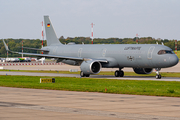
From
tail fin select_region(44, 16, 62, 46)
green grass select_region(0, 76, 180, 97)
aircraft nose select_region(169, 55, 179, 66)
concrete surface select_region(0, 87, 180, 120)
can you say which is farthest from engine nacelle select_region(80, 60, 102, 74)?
concrete surface select_region(0, 87, 180, 120)

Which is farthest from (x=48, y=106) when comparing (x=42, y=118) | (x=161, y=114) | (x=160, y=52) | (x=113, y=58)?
(x=113, y=58)

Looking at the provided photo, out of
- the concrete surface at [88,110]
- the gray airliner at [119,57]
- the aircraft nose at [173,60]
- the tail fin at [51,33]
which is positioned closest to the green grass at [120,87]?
the concrete surface at [88,110]

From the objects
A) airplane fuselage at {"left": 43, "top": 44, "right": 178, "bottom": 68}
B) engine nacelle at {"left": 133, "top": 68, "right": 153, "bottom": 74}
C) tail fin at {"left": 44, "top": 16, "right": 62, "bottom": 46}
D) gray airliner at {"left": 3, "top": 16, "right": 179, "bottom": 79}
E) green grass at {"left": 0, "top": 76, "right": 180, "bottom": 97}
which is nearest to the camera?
green grass at {"left": 0, "top": 76, "right": 180, "bottom": 97}

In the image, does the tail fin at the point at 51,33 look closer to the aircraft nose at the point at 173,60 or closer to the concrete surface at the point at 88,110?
the aircraft nose at the point at 173,60

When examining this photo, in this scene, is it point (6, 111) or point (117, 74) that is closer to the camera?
point (6, 111)

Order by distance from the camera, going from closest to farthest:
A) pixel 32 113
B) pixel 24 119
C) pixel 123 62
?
1. pixel 24 119
2. pixel 32 113
3. pixel 123 62

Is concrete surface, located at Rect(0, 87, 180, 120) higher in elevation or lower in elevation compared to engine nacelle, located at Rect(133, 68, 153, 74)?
higher

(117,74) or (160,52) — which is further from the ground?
(160,52)

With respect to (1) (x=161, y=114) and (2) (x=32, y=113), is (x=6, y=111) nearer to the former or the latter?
(2) (x=32, y=113)

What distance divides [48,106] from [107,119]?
195 inches

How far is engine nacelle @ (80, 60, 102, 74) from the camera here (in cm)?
4738

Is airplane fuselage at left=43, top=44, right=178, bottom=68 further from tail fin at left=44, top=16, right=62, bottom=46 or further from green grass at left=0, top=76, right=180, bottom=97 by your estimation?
green grass at left=0, top=76, right=180, bottom=97

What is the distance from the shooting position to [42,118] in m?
14.4

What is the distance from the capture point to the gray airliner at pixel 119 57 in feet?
145
